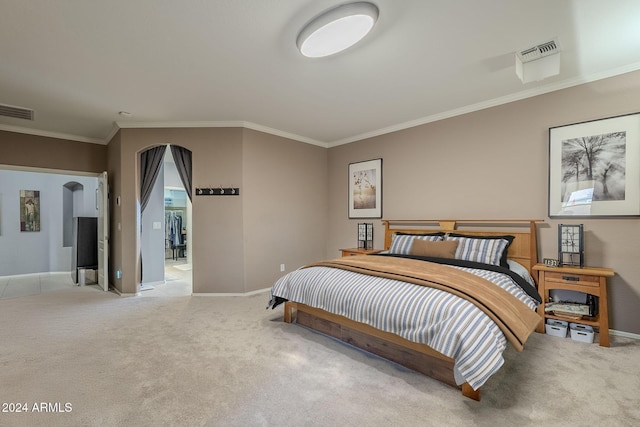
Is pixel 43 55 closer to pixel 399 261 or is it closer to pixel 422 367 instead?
pixel 399 261

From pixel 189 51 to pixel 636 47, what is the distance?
3.79 metres

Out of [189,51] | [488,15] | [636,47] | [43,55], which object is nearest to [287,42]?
[189,51]

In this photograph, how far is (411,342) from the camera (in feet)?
7.11

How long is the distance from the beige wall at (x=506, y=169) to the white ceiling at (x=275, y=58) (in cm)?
19

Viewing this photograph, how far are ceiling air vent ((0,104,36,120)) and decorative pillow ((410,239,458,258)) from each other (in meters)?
5.19

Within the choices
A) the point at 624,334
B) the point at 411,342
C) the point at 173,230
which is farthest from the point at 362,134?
the point at 173,230

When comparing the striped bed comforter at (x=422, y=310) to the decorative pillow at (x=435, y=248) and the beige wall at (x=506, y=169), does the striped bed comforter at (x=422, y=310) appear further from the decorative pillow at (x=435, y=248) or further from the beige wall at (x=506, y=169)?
the beige wall at (x=506, y=169)

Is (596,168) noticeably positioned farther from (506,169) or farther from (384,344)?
(384,344)

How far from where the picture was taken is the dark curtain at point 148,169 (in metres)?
4.81

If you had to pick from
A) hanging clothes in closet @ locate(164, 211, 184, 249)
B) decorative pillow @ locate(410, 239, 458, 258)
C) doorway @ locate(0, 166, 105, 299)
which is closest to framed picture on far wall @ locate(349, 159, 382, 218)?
decorative pillow @ locate(410, 239, 458, 258)

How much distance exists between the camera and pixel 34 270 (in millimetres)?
6246

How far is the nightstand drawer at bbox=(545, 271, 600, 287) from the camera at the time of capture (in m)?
2.73

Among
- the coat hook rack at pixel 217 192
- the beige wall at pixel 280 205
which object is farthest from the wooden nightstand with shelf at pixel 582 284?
the coat hook rack at pixel 217 192

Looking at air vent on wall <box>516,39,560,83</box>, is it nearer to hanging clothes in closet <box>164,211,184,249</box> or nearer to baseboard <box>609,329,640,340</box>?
baseboard <box>609,329,640,340</box>
